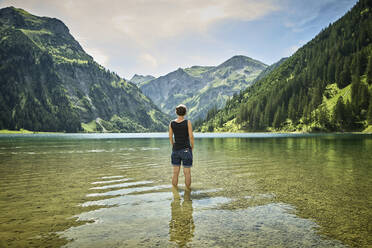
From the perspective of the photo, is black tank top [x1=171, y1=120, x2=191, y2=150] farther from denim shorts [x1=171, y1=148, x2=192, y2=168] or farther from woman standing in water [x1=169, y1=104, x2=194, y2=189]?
denim shorts [x1=171, y1=148, x2=192, y2=168]

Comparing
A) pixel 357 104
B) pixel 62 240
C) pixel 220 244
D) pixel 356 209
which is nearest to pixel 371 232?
pixel 356 209

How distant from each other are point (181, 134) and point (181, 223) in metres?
5.46

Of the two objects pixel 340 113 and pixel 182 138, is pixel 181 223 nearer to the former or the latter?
pixel 182 138

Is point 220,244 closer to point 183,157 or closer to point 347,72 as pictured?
point 183,157

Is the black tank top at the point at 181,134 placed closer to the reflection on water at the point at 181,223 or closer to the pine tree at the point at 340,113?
the reflection on water at the point at 181,223

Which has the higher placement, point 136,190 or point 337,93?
point 337,93

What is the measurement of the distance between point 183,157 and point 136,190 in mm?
3447

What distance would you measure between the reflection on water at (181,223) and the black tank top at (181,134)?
2738 mm

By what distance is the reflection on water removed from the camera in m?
6.92

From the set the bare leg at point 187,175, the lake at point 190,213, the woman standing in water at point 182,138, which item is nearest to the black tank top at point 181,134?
the woman standing in water at point 182,138

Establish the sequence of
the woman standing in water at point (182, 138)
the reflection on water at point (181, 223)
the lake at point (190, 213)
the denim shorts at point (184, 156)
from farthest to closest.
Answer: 1. the denim shorts at point (184, 156)
2. the woman standing in water at point (182, 138)
3. the reflection on water at point (181, 223)
4. the lake at point (190, 213)

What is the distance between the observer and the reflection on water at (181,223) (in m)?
6.92

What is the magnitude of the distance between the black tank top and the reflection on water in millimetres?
2738

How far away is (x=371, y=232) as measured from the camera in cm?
711
